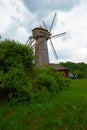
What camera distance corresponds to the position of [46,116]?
10.7m

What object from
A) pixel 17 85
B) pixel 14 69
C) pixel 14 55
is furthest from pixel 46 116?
pixel 14 55

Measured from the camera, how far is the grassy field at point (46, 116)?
969cm

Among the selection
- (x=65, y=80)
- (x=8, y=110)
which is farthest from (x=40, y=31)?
(x=8, y=110)

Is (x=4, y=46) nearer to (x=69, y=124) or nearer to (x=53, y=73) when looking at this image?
(x=53, y=73)

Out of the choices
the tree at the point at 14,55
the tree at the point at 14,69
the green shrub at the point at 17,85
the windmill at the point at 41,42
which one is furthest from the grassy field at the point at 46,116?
the windmill at the point at 41,42

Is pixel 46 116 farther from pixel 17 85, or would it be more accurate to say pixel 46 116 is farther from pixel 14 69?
pixel 14 69

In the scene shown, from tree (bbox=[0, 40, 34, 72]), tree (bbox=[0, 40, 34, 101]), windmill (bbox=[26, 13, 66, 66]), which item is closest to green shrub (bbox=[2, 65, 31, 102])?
tree (bbox=[0, 40, 34, 101])

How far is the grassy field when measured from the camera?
9688mm

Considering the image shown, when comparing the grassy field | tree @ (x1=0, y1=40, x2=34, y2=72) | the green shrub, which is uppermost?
tree @ (x1=0, y1=40, x2=34, y2=72)

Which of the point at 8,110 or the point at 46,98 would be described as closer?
the point at 8,110

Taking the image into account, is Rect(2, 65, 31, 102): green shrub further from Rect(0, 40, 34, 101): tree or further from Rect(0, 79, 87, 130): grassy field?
Rect(0, 79, 87, 130): grassy field

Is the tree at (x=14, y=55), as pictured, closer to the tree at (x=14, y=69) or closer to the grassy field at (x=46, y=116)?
the tree at (x=14, y=69)

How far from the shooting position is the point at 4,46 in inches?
623

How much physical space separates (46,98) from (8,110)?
8.18ft
